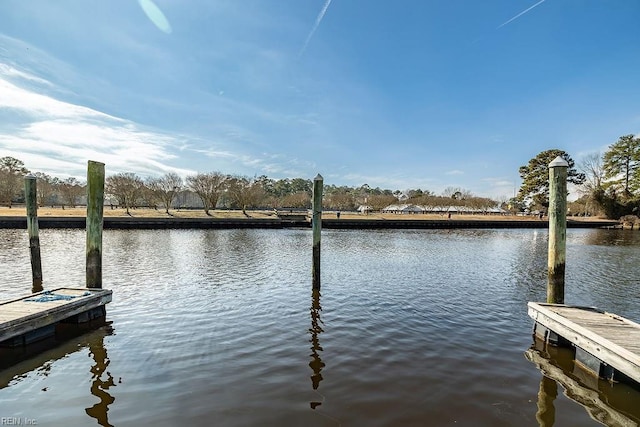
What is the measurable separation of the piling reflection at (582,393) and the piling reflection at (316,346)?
3.34 m

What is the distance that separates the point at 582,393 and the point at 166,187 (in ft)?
219

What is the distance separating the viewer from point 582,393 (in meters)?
5.65

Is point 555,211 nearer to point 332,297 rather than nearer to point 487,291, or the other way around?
point 487,291

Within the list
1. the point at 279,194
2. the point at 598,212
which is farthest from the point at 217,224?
the point at 598,212

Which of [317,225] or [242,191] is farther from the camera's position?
[242,191]

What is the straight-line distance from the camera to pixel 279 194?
110 m

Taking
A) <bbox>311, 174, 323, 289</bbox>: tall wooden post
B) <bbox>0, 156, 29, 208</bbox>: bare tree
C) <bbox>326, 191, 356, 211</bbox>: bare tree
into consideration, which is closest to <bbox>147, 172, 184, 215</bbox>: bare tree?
<bbox>0, 156, 29, 208</bbox>: bare tree

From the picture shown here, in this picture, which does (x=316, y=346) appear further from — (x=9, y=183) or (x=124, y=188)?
(x=9, y=183)

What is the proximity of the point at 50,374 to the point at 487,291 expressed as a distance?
1326cm

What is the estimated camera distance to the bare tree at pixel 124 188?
187 feet

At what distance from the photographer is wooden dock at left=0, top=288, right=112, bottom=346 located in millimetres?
6633

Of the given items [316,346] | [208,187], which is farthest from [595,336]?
[208,187]

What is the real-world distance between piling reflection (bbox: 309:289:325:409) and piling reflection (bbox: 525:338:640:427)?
334 centimetres

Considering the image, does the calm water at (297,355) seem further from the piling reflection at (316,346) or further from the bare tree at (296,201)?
the bare tree at (296,201)
